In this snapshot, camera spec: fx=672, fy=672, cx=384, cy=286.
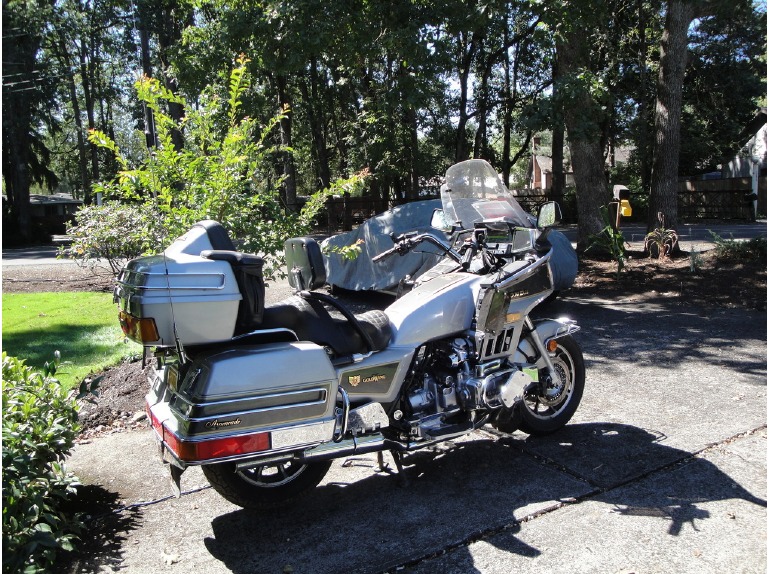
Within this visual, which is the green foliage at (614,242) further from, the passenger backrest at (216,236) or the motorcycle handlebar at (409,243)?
the passenger backrest at (216,236)

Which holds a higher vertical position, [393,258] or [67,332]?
[393,258]

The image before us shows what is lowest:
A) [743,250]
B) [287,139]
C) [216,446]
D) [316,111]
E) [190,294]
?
[743,250]

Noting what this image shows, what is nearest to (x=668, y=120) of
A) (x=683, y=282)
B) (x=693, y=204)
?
(x=683, y=282)

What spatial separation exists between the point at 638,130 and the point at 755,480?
99.2ft

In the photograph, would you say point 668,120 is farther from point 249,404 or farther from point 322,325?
point 249,404

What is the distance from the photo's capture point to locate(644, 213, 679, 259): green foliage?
12.5m

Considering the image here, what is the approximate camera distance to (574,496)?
3713 millimetres

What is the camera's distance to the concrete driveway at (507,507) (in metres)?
3.15

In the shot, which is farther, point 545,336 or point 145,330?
point 545,336

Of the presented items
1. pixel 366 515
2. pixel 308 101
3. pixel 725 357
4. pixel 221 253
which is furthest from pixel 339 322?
pixel 308 101

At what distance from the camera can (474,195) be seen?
15.3 feet

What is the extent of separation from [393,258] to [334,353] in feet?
20.6

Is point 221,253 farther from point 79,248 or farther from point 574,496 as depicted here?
point 79,248

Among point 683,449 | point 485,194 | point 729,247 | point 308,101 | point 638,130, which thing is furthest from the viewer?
point 638,130
